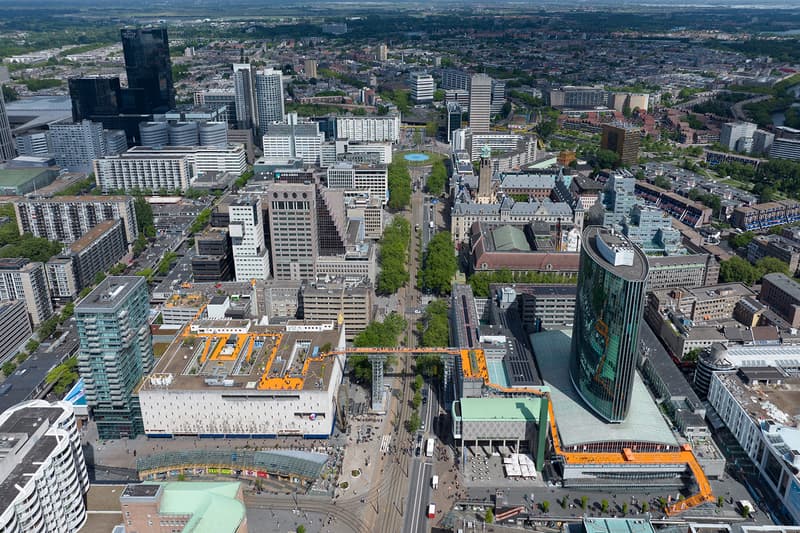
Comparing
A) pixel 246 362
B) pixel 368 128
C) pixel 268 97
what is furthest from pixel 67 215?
pixel 368 128

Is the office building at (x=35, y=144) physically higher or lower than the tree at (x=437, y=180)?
higher

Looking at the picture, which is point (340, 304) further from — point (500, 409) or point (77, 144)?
point (77, 144)

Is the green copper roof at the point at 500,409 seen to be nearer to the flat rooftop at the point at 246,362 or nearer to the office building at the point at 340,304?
the flat rooftop at the point at 246,362

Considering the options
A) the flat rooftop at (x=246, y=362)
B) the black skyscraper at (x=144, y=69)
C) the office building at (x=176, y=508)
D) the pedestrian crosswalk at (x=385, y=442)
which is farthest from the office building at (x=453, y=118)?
the office building at (x=176, y=508)

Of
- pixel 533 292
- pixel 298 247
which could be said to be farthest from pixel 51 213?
pixel 533 292

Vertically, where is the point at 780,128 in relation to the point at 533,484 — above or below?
above

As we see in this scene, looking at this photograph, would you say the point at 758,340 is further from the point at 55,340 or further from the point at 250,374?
the point at 55,340

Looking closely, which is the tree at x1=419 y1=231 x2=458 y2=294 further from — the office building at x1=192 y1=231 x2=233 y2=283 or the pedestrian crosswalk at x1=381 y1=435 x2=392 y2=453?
the pedestrian crosswalk at x1=381 y1=435 x2=392 y2=453
